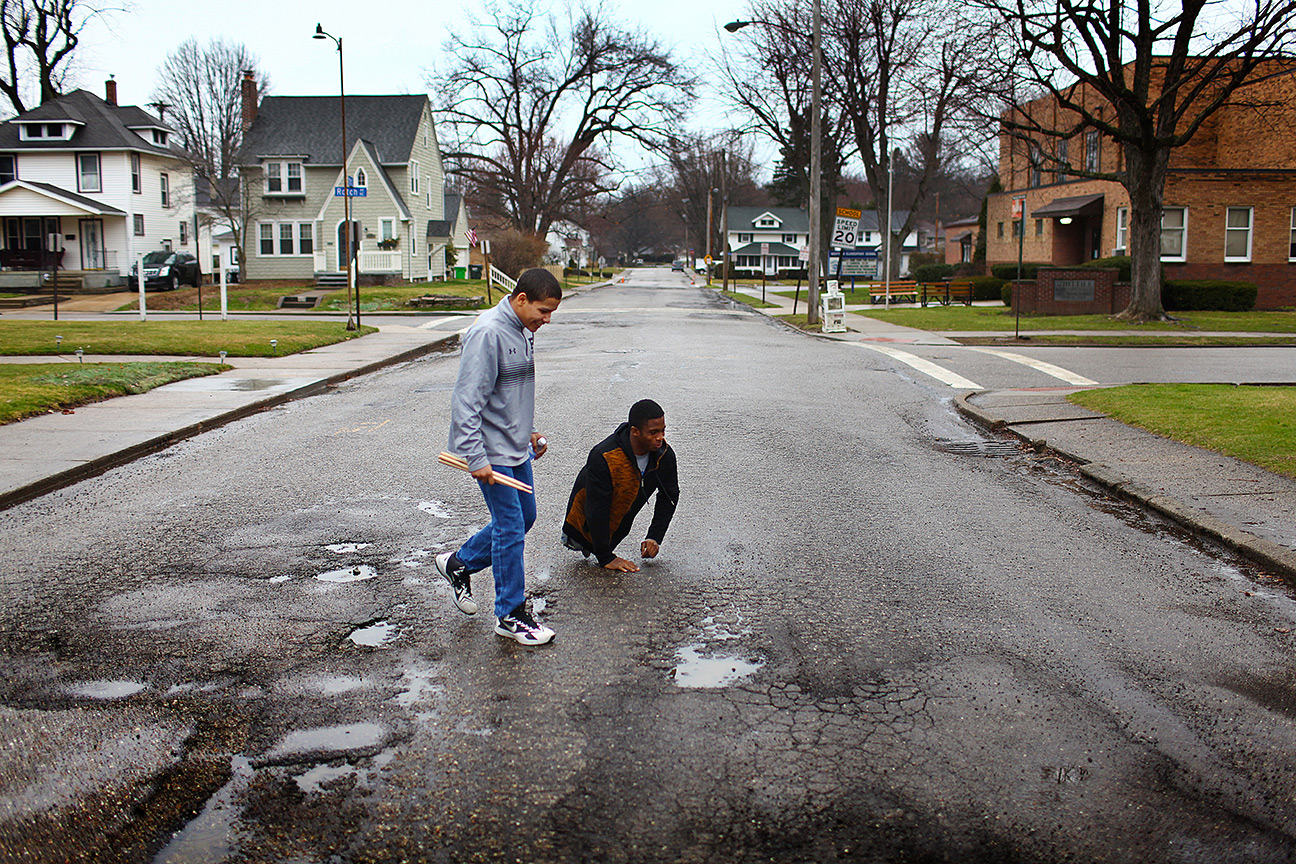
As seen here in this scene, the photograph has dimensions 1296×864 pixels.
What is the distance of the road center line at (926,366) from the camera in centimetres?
1588

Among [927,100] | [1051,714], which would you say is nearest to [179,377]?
[1051,714]

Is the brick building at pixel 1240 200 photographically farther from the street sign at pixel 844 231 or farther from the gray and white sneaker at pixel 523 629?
the gray and white sneaker at pixel 523 629

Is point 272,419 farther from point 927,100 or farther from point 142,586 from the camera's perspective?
point 927,100

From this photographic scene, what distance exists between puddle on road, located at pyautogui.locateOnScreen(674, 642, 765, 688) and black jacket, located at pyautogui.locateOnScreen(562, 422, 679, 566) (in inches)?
47.5

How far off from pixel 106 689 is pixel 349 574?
1801 mm

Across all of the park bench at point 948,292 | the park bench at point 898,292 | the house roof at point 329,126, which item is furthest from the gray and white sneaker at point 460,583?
the house roof at point 329,126

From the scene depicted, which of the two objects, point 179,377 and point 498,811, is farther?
point 179,377

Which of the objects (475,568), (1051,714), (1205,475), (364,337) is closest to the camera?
(1051,714)

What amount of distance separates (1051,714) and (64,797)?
364 cm

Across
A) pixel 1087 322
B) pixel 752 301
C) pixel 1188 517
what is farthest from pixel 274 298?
pixel 1188 517

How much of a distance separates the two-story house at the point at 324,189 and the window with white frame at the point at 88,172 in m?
6.47

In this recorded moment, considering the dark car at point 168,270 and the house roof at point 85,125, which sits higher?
the house roof at point 85,125

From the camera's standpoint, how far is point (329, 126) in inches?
2074

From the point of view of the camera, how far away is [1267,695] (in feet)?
14.5
